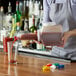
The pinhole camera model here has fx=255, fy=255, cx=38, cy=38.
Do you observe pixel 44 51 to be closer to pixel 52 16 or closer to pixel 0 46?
Answer: pixel 52 16

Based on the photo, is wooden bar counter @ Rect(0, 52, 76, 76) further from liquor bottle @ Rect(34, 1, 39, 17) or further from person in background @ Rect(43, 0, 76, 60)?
liquor bottle @ Rect(34, 1, 39, 17)

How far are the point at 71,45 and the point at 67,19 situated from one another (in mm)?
204

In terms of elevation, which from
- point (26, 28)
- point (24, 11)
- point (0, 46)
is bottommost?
point (0, 46)

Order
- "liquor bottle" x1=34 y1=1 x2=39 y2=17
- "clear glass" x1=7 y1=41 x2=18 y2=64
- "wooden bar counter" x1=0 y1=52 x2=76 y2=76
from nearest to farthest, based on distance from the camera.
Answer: "wooden bar counter" x1=0 y1=52 x2=76 y2=76
"clear glass" x1=7 y1=41 x2=18 y2=64
"liquor bottle" x1=34 y1=1 x2=39 y2=17

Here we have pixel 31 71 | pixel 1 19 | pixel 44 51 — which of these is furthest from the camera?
pixel 1 19

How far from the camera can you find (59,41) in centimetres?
150

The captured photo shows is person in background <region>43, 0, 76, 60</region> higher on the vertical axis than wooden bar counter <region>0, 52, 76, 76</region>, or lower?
higher

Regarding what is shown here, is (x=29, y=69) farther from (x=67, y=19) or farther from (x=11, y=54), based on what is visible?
(x=67, y=19)

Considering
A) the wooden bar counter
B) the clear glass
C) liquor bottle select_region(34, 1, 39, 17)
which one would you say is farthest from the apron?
liquor bottle select_region(34, 1, 39, 17)

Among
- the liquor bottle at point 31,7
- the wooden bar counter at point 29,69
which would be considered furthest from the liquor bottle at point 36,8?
the wooden bar counter at point 29,69

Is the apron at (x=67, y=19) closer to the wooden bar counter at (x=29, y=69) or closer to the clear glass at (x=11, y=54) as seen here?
the wooden bar counter at (x=29, y=69)

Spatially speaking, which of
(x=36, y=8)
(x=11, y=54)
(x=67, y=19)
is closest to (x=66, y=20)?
(x=67, y=19)

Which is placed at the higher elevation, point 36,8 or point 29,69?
point 36,8

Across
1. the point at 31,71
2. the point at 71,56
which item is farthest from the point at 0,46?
the point at 31,71
